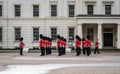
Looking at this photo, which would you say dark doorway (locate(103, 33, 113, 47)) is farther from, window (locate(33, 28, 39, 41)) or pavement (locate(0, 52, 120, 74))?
pavement (locate(0, 52, 120, 74))

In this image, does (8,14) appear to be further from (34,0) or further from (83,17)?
(83,17)

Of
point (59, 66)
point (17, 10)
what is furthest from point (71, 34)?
point (59, 66)

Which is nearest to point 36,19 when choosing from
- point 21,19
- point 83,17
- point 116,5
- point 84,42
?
point 21,19

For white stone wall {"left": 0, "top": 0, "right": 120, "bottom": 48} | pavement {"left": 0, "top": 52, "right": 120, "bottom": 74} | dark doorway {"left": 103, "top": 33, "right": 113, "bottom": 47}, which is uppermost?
white stone wall {"left": 0, "top": 0, "right": 120, "bottom": 48}

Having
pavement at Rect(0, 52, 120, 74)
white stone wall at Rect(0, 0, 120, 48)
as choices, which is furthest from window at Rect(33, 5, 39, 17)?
pavement at Rect(0, 52, 120, 74)

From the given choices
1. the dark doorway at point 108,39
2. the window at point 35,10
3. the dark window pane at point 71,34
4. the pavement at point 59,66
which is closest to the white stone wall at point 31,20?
the window at point 35,10

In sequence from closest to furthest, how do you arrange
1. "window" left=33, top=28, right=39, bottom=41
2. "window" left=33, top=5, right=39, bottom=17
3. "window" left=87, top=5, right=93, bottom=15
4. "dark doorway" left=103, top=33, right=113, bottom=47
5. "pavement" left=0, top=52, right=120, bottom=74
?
"pavement" left=0, top=52, right=120, bottom=74, "window" left=87, top=5, right=93, bottom=15, "dark doorway" left=103, top=33, right=113, bottom=47, "window" left=33, top=5, right=39, bottom=17, "window" left=33, top=28, right=39, bottom=41

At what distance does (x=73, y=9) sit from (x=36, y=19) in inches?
225

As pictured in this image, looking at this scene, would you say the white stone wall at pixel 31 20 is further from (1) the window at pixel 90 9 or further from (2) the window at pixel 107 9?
(2) the window at pixel 107 9

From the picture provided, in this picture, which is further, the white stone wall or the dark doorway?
the white stone wall

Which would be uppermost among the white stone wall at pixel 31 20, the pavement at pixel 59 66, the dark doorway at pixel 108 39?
the white stone wall at pixel 31 20

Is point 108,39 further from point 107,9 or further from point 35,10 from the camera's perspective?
point 35,10

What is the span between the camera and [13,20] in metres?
62.2

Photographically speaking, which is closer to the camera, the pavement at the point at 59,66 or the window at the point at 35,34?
the pavement at the point at 59,66
